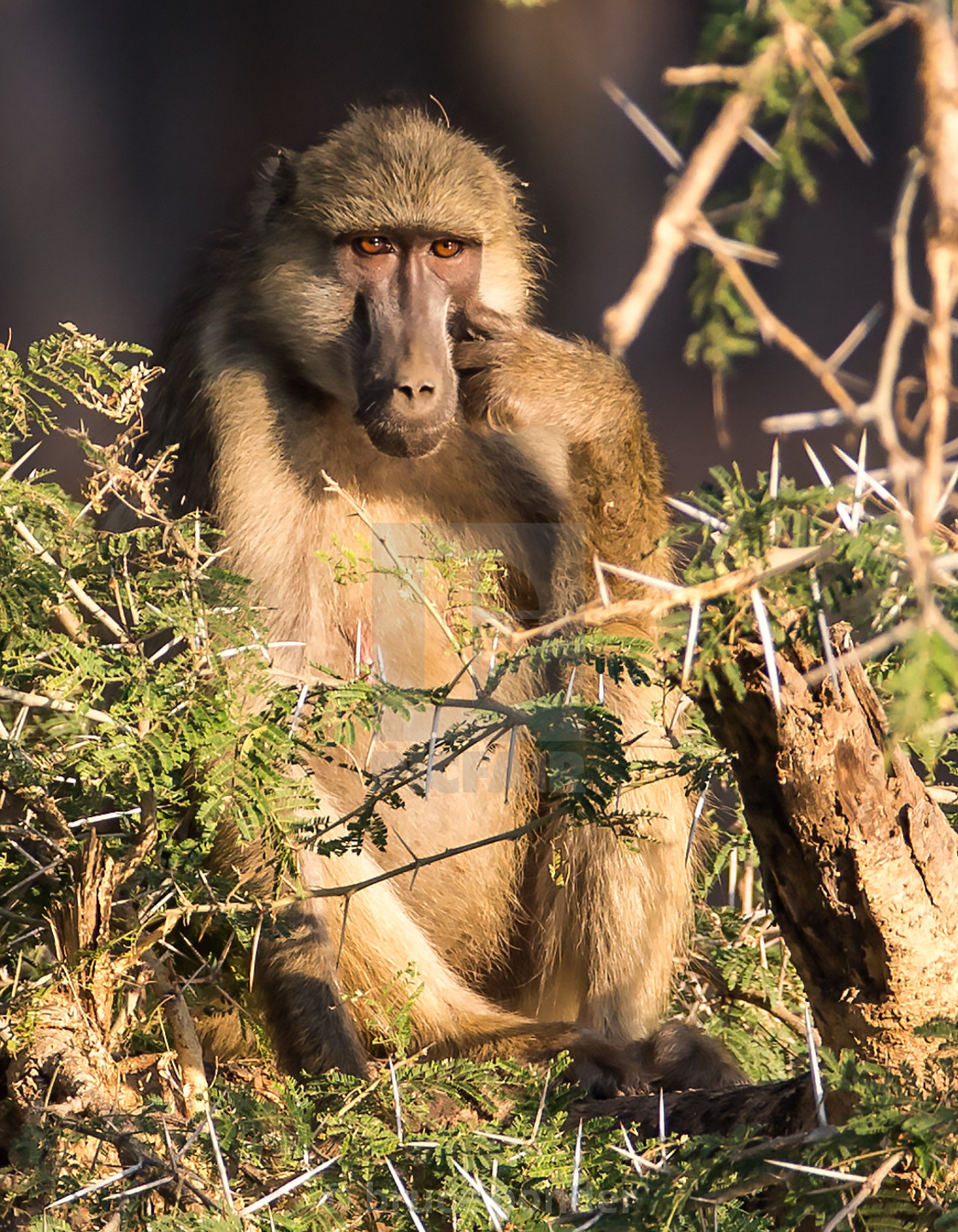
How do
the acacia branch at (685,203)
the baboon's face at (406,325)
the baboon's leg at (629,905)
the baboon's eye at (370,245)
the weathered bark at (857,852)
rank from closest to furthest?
1. the acacia branch at (685,203)
2. the weathered bark at (857,852)
3. the baboon's face at (406,325)
4. the baboon's leg at (629,905)
5. the baboon's eye at (370,245)

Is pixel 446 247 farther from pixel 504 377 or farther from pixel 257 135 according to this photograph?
pixel 257 135

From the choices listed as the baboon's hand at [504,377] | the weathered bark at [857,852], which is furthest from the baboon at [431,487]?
the weathered bark at [857,852]

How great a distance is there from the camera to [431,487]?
8.23 feet

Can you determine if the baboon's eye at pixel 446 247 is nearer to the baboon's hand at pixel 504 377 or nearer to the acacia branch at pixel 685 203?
the baboon's hand at pixel 504 377

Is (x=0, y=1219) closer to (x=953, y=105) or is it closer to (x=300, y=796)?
(x=300, y=796)

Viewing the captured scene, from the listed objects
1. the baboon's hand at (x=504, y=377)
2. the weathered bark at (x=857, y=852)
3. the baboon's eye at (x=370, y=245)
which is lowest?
the weathered bark at (x=857, y=852)

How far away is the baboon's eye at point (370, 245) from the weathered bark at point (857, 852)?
58.1 inches

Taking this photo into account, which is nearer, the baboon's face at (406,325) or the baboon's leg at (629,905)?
the baboon's face at (406,325)

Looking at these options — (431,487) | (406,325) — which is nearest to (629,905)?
(431,487)

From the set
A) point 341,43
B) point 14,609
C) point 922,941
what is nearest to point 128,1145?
point 14,609

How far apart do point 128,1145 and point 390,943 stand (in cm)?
80

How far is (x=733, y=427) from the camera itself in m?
3.79

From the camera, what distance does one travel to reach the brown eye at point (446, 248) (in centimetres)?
246

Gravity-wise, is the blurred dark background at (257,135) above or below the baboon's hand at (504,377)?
above
